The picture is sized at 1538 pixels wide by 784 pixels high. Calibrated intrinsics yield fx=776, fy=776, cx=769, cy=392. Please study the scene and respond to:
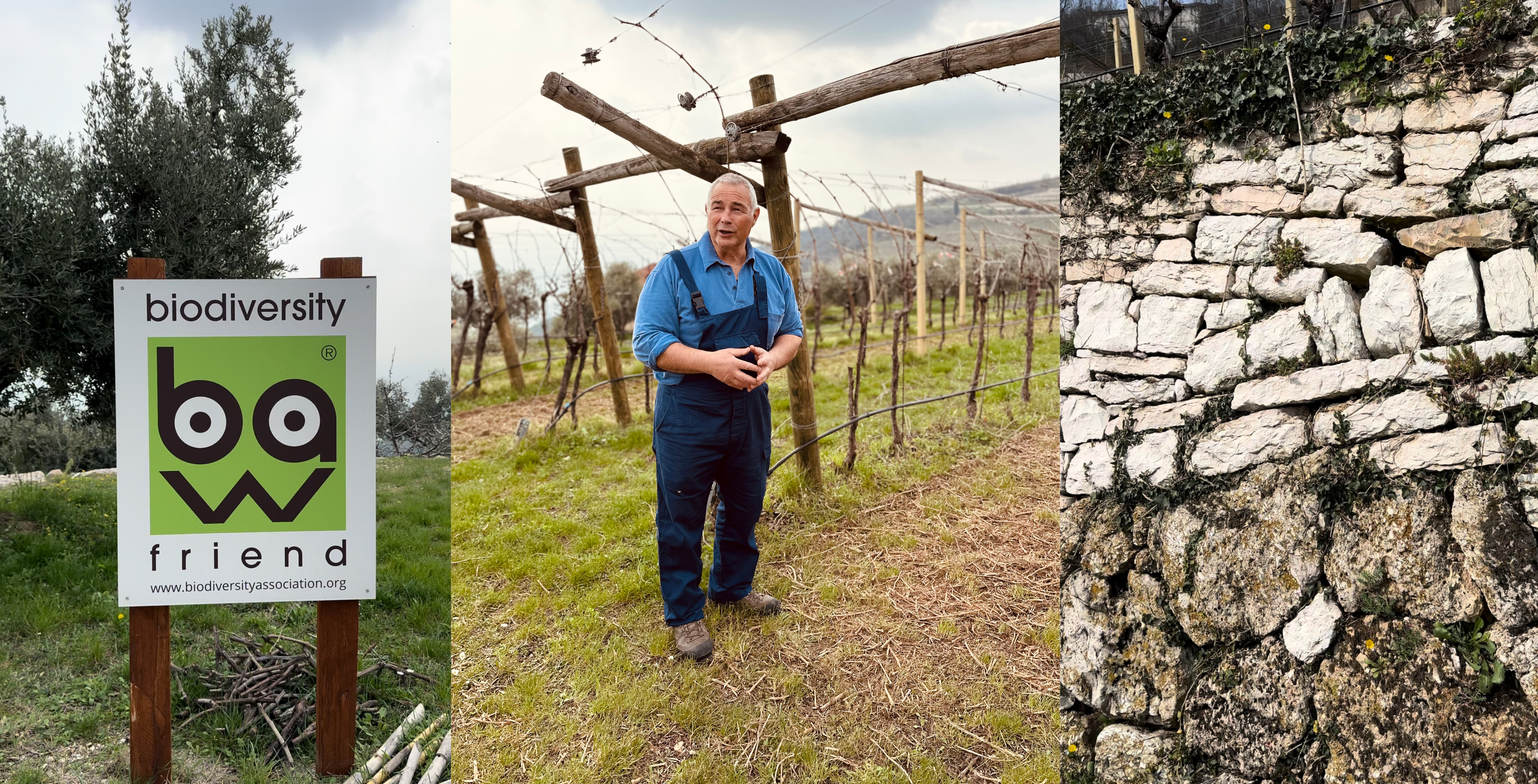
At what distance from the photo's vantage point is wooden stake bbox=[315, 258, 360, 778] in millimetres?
2498

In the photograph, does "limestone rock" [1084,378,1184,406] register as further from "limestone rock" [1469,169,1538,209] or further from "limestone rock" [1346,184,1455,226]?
"limestone rock" [1469,169,1538,209]

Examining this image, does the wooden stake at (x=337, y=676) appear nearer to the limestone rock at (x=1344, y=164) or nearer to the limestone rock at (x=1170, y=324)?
the limestone rock at (x=1170, y=324)

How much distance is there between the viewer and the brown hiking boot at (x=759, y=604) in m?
2.83

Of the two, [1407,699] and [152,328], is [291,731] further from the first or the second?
[1407,699]

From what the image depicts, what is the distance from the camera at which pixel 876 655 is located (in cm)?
259

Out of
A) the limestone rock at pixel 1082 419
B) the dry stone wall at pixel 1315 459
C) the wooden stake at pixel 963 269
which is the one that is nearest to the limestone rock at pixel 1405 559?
the dry stone wall at pixel 1315 459

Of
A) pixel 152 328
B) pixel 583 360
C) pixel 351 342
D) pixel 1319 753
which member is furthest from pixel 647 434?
pixel 1319 753

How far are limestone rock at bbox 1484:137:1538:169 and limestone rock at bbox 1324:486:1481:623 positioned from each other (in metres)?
0.73

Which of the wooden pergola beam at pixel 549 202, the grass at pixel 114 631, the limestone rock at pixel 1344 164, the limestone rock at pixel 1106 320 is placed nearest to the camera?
the limestone rock at pixel 1344 164

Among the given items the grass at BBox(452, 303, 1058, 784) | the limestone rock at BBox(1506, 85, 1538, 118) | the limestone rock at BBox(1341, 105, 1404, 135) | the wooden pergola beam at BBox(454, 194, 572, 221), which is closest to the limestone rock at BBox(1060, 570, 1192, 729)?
the grass at BBox(452, 303, 1058, 784)

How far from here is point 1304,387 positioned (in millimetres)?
1878

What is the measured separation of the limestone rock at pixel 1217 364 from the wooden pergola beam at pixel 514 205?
11.4 ft

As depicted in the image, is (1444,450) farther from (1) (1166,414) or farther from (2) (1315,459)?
(1) (1166,414)

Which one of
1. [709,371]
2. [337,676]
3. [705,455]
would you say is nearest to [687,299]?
[709,371]
